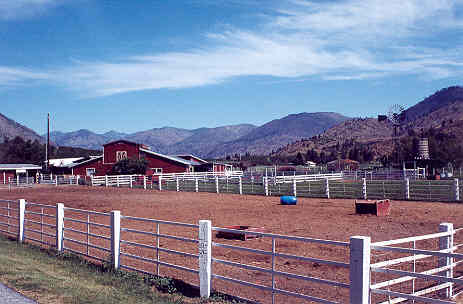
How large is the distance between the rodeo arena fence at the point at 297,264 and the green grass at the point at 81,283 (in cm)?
37

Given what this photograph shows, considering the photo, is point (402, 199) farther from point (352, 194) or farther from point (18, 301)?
point (18, 301)

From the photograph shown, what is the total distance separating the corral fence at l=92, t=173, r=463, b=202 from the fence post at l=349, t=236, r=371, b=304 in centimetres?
1956

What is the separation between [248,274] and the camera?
10.6 metres

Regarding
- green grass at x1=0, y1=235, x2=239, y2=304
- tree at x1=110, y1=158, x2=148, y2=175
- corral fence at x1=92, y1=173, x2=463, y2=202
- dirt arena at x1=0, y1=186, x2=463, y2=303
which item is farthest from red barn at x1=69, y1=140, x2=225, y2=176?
green grass at x1=0, y1=235, x2=239, y2=304

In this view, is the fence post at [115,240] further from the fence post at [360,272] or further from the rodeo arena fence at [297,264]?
the fence post at [360,272]

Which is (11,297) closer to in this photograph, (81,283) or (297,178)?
(81,283)

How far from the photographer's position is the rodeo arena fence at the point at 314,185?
30031 millimetres

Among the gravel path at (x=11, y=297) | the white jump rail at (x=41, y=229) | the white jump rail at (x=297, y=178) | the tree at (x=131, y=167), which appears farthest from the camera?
the tree at (x=131, y=167)

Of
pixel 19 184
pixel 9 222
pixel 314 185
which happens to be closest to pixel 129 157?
pixel 19 184

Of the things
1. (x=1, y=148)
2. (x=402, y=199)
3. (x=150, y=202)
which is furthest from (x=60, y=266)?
(x=1, y=148)

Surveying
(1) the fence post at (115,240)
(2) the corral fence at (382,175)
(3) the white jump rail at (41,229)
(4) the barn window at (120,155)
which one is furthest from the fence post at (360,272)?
(4) the barn window at (120,155)

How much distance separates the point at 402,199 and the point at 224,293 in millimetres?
21396

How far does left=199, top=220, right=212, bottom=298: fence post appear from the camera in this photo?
8430 mm

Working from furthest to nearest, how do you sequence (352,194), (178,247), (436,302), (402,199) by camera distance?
(352,194) → (402,199) → (178,247) → (436,302)
